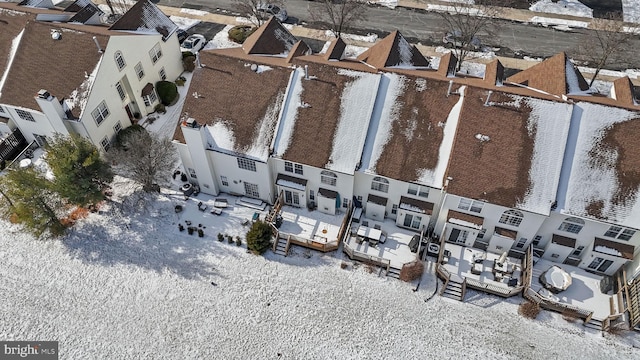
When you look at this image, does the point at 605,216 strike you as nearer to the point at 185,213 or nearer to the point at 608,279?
the point at 608,279

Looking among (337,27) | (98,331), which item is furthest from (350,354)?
(337,27)

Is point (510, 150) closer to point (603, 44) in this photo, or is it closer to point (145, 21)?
point (603, 44)

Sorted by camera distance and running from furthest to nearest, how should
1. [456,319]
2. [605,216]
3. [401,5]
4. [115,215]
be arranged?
1. [401,5]
2. [115,215]
3. [456,319]
4. [605,216]

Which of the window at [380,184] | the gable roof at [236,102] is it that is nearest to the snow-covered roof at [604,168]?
the window at [380,184]

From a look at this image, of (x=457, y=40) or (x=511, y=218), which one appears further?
(x=457, y=40)

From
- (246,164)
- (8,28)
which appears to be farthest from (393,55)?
(8,28)

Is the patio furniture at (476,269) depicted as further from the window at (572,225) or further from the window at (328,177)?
the window at (328,177)

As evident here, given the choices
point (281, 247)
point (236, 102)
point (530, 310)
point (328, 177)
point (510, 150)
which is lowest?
point (530, 310)
